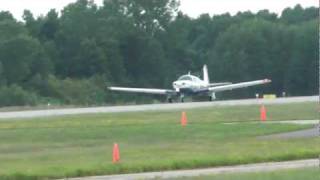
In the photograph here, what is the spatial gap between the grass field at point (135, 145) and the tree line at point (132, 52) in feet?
191

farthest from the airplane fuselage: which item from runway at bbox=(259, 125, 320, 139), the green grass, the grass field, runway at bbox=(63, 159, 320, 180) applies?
the green grass

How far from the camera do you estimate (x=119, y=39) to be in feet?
403

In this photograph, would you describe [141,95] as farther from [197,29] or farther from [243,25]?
[197,29]

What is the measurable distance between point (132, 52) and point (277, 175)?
106935 mm

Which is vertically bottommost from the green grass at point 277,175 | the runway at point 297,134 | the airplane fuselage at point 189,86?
the green grass at point 277,175

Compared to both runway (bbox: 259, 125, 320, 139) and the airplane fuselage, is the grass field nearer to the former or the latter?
runway (bbox: 259, 125, 320, 139)

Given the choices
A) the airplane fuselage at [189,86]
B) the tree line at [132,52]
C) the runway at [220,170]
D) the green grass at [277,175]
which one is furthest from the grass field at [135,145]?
the tree line at [132,52]

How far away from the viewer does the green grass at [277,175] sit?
1762 cm

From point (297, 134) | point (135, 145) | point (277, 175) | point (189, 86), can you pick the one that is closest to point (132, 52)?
point (189, 86)

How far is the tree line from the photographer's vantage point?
348 feet

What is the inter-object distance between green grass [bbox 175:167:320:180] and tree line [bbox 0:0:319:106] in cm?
8062

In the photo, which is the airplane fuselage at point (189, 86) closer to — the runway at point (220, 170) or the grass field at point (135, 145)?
the grass field at point (135, 145)

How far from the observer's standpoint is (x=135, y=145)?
29.1 m

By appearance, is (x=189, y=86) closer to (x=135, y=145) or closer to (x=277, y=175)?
(x=135, y=145)
